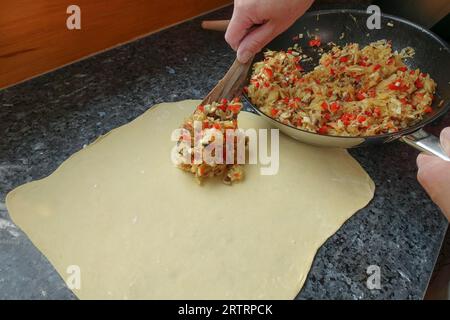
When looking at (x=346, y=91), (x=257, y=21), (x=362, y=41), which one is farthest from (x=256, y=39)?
(x=362, y=41)

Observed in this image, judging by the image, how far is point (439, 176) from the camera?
0.75 metres

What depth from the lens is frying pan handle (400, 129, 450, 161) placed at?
0.79m

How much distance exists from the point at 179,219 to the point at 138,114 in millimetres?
362

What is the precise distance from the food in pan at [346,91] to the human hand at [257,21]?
93 mm

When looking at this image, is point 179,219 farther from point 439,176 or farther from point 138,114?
point 439,176

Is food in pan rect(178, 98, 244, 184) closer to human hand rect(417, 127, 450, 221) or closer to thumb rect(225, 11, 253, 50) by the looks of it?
thumb rect(225, 11, 253, 50)

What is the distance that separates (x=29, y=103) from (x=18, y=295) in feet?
1.78

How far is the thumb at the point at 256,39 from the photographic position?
3.10ft

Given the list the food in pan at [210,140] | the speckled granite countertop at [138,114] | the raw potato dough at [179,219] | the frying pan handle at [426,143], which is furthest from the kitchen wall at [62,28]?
the frying pan handle at [426,143]

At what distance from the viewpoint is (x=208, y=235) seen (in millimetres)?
807

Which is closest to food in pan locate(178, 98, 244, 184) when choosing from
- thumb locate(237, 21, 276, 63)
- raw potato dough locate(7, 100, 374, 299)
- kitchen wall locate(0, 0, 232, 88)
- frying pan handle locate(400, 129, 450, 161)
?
raw potato dough locate(7, 100, 374, 299)

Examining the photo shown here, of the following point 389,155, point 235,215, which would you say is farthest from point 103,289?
point 389,155
